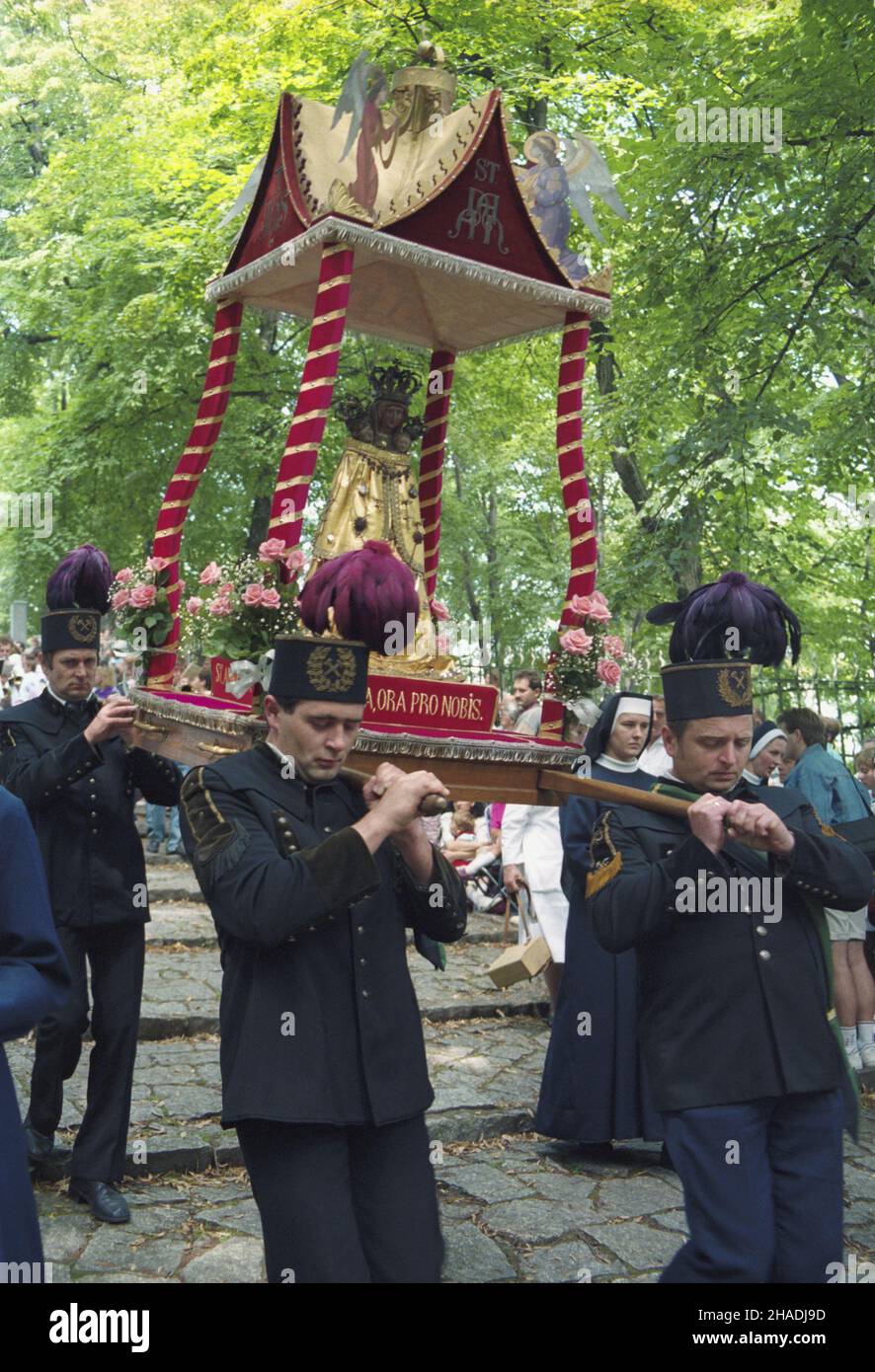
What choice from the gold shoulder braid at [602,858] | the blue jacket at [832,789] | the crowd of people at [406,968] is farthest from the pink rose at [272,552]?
the blue jacket at [832,789]

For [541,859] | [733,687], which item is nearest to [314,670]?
[733,687]

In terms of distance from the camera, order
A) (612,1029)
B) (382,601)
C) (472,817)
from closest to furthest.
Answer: (382,601), (612,1029), (472,817)

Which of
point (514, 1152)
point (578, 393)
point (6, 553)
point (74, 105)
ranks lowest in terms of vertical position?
point (514, 1152)

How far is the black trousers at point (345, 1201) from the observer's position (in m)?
2.90

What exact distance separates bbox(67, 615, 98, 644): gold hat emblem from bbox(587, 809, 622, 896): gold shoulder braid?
2457 millimetres

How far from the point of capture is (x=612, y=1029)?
6.05 metres

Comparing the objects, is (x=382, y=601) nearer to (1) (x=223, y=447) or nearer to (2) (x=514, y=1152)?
(2) (x=514, y=1152)

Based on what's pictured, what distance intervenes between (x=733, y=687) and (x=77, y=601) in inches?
119

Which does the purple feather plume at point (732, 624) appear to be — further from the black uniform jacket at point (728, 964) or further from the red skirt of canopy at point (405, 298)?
the red skirt of canopy at point (405, 298)

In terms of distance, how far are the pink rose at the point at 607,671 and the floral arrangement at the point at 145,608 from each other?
6.23 feet

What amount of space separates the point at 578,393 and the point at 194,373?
35.8ft

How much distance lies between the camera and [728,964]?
348 centimetres

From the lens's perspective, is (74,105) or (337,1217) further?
(74,105)
